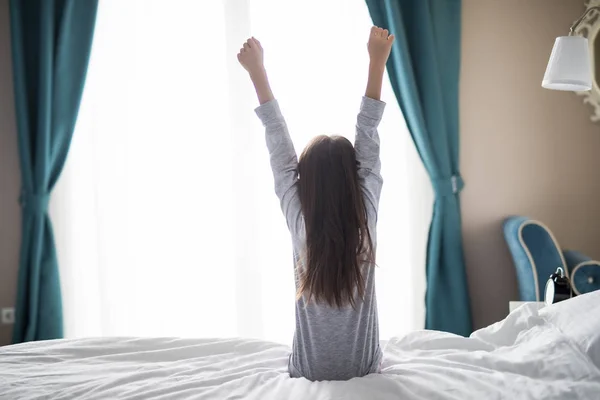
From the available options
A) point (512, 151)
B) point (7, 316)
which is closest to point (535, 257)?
point (512, 151)

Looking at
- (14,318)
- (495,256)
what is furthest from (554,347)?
(14,318)

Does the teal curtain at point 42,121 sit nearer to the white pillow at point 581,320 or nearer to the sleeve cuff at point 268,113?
the sleeve cuff at point 268,113

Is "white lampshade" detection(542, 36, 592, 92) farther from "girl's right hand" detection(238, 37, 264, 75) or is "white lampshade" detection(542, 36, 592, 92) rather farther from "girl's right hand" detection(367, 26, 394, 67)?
"girl's right hand" detection(238, 37, 264, 75)

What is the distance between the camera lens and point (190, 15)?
3.16 m

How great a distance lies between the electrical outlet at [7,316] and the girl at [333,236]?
84.8 inches

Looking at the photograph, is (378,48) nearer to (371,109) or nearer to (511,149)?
(371,109)

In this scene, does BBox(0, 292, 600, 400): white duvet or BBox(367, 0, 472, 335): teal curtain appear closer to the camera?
BBox(0, 292, 600, 400): white duvet

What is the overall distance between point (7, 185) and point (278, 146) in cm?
217

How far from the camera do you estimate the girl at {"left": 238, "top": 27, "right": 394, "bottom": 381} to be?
1462 mm

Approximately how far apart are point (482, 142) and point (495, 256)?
1.97 feet

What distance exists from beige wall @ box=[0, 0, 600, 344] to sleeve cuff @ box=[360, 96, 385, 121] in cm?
180

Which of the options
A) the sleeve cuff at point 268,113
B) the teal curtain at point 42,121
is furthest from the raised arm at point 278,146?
the teal curtain at point 42,121

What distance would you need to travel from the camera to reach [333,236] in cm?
146

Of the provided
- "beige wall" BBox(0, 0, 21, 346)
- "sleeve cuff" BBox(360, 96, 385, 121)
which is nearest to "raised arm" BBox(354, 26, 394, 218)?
"sleeve cuff" BBox(360, 96, 385, 121)
